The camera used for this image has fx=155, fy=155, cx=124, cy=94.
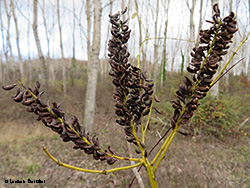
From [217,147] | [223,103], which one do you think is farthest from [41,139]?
[223,103]

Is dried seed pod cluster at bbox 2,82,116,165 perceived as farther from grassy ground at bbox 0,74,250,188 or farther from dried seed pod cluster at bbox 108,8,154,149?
grassy ground at bbox 0,74,250,188

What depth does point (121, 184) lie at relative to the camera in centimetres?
383

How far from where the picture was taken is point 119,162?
195 inches

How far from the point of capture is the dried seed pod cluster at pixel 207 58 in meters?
0.36

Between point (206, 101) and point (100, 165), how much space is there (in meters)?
4.87

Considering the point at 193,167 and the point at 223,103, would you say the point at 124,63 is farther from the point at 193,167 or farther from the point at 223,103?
the point at 223,103

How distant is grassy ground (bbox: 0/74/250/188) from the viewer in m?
3.88

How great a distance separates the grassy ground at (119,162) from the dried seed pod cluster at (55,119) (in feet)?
12.9

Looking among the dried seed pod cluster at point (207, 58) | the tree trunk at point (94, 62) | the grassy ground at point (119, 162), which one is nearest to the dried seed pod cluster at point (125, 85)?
the dried seed pod cluster at point (207, 58)

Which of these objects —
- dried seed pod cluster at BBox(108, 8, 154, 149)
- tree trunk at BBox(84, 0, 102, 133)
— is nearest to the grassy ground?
tree trunk at BBox(84, 0, 102, 133)

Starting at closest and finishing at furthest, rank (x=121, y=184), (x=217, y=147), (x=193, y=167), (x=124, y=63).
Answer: (x=124, y=63)
(x=121, y=184)
(x=193, y=167)
(x=217, y=147)

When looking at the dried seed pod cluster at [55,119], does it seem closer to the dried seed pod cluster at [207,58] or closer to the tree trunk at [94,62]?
the dried seed pod cluster at [207,58]

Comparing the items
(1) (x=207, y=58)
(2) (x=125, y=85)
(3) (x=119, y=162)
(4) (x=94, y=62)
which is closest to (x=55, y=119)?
(2) (x=125, y=85)

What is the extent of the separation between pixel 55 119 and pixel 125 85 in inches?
7.9
